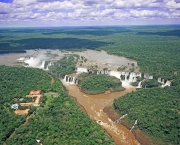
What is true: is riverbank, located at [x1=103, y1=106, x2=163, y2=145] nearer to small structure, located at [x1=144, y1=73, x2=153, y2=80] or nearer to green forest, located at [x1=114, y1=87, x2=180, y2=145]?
green forest, located at [x1=114, y1=87, x2=180, y2=145]

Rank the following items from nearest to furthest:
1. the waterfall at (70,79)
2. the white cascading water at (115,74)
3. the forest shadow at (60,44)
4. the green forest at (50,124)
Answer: the green forest at (50,124) → the waterfall at (70,79) → the white cascading water at (115,74) → the forest shadow at (60,44)

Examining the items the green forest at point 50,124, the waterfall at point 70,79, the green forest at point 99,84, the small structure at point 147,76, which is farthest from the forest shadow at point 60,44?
the green forest at point 50,124

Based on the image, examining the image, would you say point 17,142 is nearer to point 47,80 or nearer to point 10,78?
point 47,80

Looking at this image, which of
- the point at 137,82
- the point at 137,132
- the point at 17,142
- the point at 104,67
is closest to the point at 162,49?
the point at 104,67

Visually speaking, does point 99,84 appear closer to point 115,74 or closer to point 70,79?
point 70,79

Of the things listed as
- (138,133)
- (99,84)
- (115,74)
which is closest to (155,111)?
(138,133)

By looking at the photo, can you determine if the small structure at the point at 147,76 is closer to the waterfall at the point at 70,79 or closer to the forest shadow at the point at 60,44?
the waterfall at the point at 70,79
